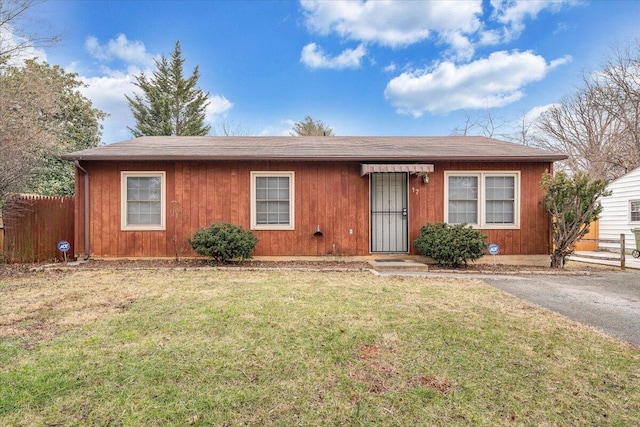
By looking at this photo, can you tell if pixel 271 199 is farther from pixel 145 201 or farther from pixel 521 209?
pixel 521 209

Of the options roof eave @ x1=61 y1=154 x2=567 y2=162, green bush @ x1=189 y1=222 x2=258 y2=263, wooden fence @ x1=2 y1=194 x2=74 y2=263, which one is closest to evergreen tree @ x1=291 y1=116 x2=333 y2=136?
roof eave @ x1=61 y1=154 x2=567 y2=162

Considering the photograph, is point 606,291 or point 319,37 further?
point 319,37

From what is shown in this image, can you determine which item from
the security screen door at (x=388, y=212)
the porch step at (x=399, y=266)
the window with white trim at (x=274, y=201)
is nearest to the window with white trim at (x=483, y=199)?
the security screen door at (x=388, y=212)

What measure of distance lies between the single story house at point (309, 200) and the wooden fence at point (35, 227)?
3.61 ft

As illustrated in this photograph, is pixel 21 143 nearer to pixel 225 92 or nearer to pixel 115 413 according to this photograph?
pixel 115 413

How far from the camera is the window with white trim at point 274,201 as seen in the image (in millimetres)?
8344

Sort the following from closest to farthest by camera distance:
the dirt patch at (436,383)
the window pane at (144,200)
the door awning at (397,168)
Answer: the dirt patch at (436,383) < the door awning at (397,168) < the window pane at (144,200)

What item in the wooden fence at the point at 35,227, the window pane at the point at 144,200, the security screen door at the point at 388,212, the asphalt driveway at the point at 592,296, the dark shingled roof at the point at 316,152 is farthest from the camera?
the security screen door at the point at 388,212

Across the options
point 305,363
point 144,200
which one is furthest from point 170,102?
point 305,363

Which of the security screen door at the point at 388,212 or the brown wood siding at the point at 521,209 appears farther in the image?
the security screen door at the point at 388,212

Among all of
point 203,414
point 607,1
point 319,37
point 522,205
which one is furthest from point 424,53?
point 203,414

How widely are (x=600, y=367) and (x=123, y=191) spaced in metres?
9.32

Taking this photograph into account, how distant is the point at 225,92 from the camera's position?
25.2 metres

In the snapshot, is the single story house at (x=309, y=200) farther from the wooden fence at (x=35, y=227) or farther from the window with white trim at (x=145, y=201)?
the wooden fence at (x=35, y=227)
